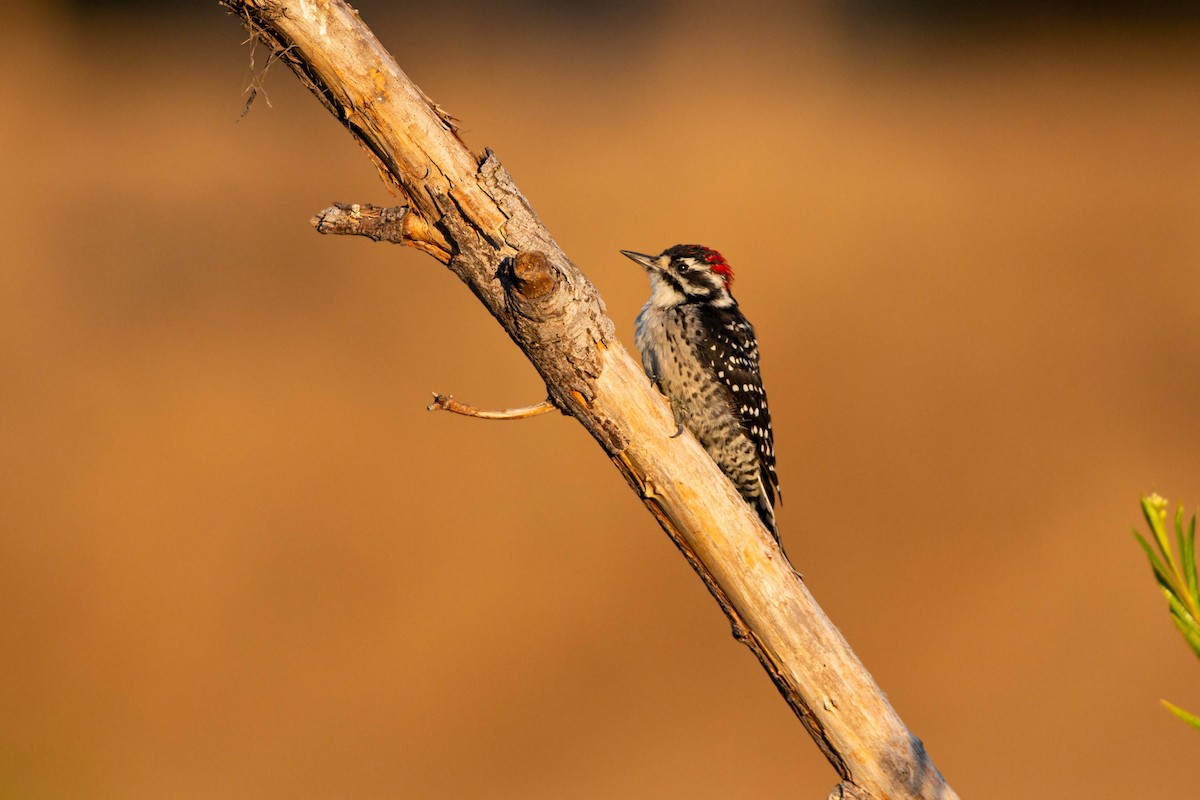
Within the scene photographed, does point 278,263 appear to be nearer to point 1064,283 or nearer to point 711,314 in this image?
point 711,314

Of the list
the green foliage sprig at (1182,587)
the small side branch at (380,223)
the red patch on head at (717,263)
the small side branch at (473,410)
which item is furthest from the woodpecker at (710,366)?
the green foliage sprig at (1182,587)

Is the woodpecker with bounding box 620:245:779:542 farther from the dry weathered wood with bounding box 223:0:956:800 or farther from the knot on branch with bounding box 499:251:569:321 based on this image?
the knot on branch with bounding box 499:251:569:321

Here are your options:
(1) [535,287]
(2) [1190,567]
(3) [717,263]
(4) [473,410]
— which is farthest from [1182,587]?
(3) [717,263]

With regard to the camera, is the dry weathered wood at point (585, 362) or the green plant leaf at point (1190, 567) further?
the dry weathered wood at point (585, 362)

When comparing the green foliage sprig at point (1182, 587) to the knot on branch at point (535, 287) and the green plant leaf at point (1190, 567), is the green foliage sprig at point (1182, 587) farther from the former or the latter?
the knot on branch at point (535, 287)

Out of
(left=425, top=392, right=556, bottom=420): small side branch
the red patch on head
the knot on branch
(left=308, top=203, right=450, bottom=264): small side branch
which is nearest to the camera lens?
the knot on branch

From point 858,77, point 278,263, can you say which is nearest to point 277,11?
point 278,263

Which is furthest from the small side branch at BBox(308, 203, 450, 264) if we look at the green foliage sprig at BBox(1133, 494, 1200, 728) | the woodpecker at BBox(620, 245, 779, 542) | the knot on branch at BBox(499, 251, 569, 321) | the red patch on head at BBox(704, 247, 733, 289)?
the red patch on head at BBox(704, 247, 733, 289)
